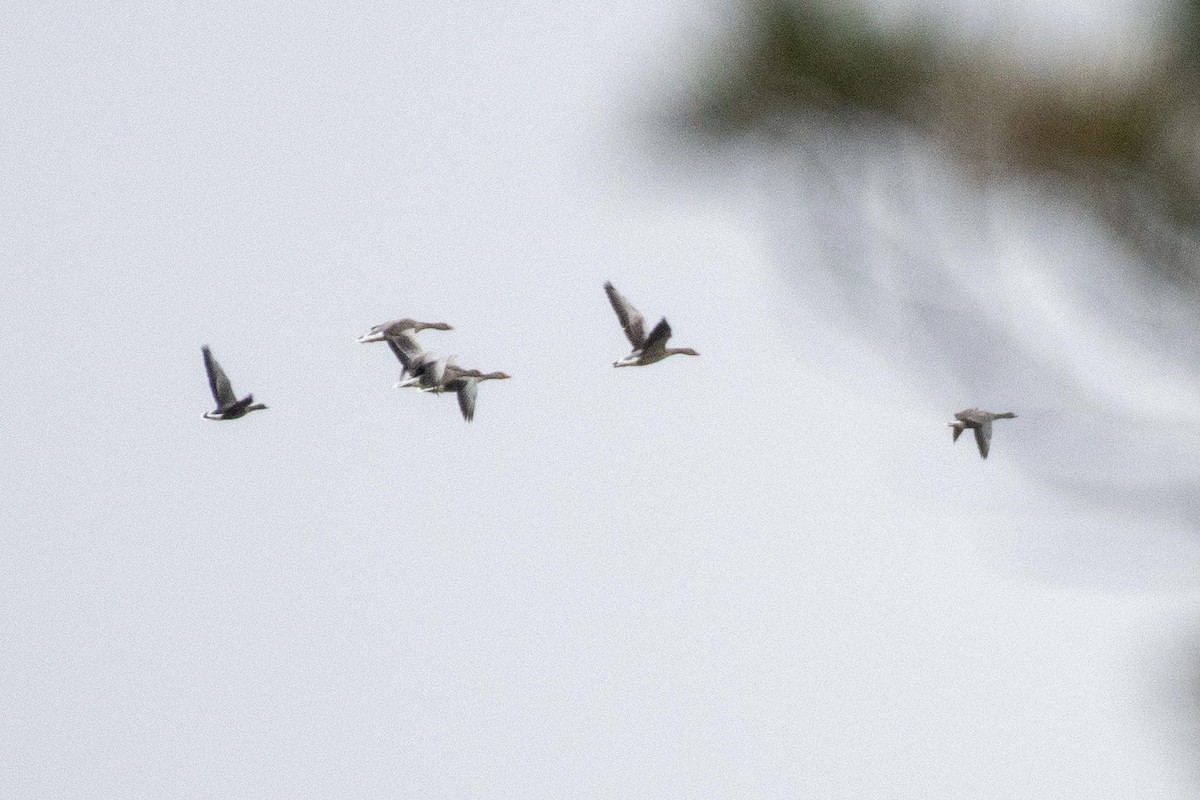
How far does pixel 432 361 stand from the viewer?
5898mm

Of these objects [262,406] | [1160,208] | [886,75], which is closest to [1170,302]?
[1160,208]

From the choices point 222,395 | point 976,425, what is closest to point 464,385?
point 222,395

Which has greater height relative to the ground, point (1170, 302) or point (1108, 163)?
point (1108, 163)

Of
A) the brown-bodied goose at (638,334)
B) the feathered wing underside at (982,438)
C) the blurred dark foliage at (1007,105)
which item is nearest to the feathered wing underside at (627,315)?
the brown-bodied goose at (638,334)

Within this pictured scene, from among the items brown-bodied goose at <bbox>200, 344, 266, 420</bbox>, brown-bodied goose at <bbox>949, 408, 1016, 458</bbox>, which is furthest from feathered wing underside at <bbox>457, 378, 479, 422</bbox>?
brown-bodied goose at <bbox>949, 408, 1016, 458</bbox>

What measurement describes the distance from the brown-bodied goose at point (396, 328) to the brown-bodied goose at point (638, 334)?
0.73 m

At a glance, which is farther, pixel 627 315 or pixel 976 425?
pixel 627 315

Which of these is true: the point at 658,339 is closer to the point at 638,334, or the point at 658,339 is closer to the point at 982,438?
the point at 638,334

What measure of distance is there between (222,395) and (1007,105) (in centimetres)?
338

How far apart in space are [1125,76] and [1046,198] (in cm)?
25

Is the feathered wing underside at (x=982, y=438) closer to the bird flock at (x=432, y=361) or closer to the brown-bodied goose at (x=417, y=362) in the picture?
the bird flock at (x=432, y=361)

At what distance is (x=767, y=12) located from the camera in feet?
11.1

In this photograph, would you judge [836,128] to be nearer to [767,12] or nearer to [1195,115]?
[767,12]

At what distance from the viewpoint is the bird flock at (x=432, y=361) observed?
5234mm
